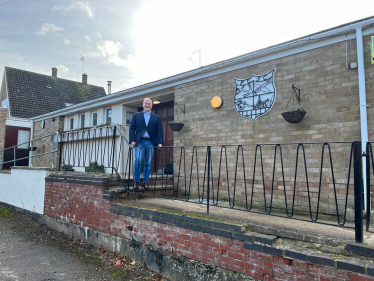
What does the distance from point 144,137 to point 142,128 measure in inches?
6.5

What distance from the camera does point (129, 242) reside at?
4.02m

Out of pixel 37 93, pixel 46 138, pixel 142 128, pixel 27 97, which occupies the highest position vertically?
pixel 37 93

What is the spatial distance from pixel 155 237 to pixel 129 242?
25.0 inches

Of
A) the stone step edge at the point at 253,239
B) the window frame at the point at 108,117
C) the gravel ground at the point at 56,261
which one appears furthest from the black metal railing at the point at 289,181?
the window frame at the point at 108,117

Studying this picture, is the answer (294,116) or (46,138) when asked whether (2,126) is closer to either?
(46,138)

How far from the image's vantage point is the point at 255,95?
4.89m

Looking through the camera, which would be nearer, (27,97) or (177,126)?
(177,126)

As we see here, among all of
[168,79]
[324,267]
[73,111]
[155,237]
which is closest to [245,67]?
[168,79]

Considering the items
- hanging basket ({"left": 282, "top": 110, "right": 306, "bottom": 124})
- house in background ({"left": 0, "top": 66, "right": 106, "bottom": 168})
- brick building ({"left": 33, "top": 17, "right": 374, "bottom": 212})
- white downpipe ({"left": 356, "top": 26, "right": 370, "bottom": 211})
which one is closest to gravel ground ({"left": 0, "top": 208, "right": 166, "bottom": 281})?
brick building ({"left": 33, "top": 17, "right": 374, "bottom": 212})

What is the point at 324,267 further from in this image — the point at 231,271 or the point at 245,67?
the point at 245,67

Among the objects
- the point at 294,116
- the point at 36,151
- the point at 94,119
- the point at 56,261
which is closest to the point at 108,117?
the point at 94,119

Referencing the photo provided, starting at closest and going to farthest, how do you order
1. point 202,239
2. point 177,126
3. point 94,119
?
point 202,239, point 177,126, point 94,119

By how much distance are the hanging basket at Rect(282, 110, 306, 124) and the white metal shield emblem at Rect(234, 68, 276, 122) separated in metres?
0.51

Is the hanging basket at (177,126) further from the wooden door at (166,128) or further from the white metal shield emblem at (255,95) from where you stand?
the white metal shield emblem at (255,95)
